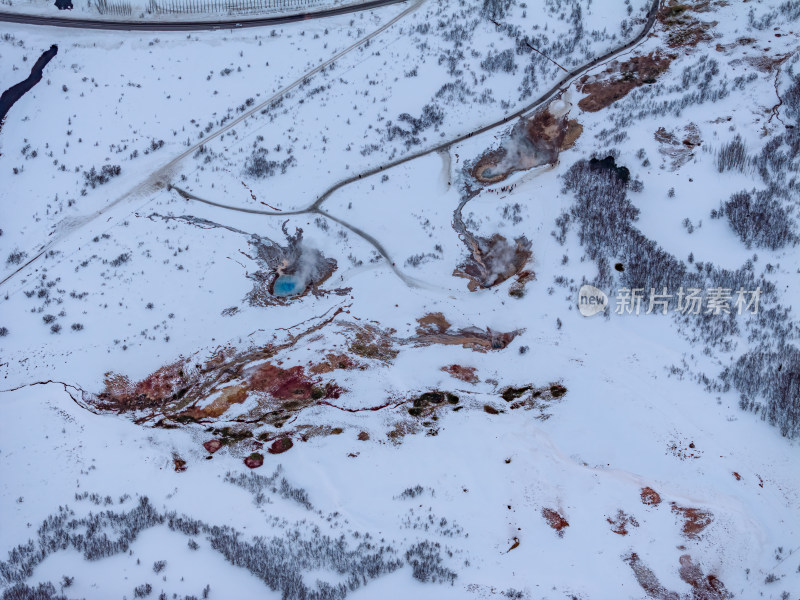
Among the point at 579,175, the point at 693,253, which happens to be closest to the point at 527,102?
the point at 579,175

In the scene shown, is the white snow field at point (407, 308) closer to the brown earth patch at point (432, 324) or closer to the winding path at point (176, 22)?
the brown earth patch at point (432, 324)

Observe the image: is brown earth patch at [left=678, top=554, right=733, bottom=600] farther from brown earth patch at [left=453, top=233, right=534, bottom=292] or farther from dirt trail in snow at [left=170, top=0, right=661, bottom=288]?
dirt trail in snow at [left=170, top=0, right=661, bottom=288]

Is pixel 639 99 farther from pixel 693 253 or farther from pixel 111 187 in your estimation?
pixel 111 187

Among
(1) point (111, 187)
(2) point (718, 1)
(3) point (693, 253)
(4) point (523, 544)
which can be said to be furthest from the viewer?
(2) point (718, 1)

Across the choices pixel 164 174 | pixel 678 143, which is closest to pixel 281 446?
pixel 164 174

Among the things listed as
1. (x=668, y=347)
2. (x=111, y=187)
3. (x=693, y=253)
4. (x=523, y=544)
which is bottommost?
(x=523, y=544)

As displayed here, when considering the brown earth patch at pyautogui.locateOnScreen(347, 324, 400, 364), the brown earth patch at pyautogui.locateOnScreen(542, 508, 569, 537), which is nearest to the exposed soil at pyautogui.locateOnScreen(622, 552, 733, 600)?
the brown earth patch at pyautogui.locateOnScreen(542, 508, 569, 537)

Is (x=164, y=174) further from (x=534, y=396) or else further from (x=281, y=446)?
(x=534, y=396)
